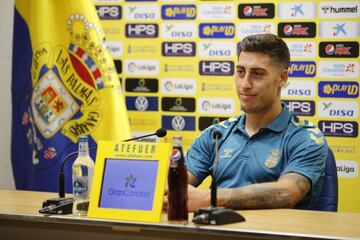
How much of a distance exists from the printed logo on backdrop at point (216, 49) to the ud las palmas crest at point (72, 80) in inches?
28.4

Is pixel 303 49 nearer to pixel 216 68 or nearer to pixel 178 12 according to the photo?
pixel 216 68

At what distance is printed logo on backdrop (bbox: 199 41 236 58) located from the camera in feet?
13.4

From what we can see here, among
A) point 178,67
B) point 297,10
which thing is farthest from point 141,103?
point 297,10

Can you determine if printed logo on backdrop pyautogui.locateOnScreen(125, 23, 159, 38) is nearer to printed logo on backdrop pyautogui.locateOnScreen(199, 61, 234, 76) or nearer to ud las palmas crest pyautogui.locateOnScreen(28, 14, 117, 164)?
printed logo on backdrop pyautogui.locateOnScreen(199, 61, 234, 76)

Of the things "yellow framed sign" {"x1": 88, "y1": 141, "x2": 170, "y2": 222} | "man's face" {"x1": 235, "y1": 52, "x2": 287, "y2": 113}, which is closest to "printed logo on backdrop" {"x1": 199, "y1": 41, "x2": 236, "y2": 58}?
"man's face" {"x1": 235, "y1": 52, "x2": 287, "y2": 113}

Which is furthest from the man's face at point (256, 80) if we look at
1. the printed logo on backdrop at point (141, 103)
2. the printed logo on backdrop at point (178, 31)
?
the printed logo on backdrop at point (141, 103)

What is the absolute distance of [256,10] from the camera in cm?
400

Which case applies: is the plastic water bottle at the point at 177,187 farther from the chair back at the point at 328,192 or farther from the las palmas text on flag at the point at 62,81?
the las palmas text on flag at the point at 62,81

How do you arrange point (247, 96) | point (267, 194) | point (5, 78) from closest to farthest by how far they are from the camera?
1. point (267, 194)
2. point (247, 96)
3. point (5, 78)

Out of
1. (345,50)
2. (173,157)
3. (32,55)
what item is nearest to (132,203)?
(173,157)

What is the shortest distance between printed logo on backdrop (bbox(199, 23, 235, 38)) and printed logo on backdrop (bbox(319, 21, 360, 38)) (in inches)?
23.0

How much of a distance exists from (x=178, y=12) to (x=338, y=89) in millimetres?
1181

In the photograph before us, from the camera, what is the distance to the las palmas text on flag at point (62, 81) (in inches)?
Result: 144

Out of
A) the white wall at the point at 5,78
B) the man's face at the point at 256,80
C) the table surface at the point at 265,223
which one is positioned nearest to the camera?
the table surface at the point at 265,223
